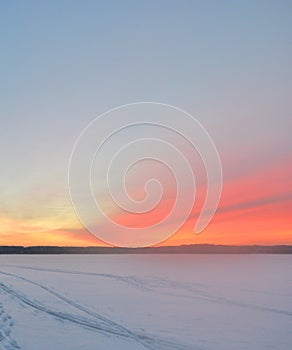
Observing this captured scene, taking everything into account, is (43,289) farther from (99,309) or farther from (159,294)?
(99,309)

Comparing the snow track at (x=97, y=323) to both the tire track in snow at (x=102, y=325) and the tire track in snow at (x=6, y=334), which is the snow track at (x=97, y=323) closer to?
the tire track in snow at (x=102, y=325)

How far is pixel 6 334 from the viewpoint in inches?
372

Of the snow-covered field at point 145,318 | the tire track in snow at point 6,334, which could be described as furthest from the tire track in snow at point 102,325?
the tire track in snow at point 6,334

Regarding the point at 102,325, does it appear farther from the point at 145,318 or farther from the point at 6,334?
the point at 6,334

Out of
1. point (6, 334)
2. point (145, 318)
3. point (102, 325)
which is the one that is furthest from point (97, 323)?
point (6, 334)

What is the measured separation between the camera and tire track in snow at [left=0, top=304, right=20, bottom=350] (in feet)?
27.3

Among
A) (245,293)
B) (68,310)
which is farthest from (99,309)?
(245,293)

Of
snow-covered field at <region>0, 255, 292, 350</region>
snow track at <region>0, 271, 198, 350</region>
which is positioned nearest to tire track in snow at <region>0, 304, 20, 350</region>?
snow-covered field at <region>0, 255, 292, 350</region>

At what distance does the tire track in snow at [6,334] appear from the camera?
8312mm

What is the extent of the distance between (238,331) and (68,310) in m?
5.31

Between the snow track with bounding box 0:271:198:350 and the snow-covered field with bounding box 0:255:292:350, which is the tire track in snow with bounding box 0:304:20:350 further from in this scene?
the snow track with bounding box 0:271:198:350

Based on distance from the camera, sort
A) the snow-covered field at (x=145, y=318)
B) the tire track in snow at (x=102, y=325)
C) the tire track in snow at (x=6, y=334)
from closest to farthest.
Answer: the tire track in snow at (x=6, y=334)
the tire track in snow at (x=102, y=325)
the snow-covered field at (x=145, y=318)

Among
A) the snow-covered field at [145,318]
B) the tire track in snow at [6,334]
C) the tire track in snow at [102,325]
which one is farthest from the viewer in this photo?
the snow-covered field at [145,318]

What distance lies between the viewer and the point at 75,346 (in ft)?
29.0
